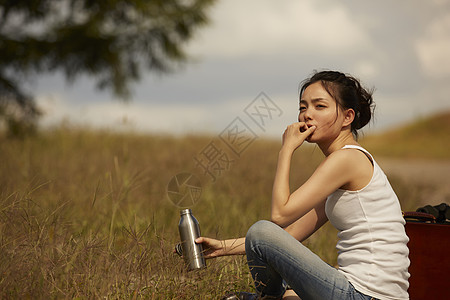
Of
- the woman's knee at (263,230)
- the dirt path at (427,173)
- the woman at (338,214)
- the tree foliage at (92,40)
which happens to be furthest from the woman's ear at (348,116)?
the tree foliage at (92,40)

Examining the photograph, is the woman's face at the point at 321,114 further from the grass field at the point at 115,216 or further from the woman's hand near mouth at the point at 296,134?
the grass field at the point at 115,216

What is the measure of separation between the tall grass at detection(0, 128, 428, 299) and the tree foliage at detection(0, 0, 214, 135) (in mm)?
2520

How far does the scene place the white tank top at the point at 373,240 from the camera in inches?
93.0

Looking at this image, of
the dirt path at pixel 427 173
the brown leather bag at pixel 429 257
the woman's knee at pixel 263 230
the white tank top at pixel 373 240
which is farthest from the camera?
the dirt path at pixel 427 173

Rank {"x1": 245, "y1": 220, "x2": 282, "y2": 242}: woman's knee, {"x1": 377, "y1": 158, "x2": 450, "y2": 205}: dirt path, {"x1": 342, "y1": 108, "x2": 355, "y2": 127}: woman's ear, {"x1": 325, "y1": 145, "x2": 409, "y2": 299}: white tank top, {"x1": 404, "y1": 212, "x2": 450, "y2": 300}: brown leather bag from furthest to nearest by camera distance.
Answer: {"x1": 377, "y1": 158, "x2": 450, "y2": 205}: dirt path, {"x1": 404, "y1": 212, "x2": 450, "y2": 300}: brown leather bag, {"x1": 342, "y1": 108, "x2": 355, "y2": 127}: woman's ear, {"x1": 245, "y1": 220, "x2": 282, "y2": 242}: woman's knee, {"x1": 325, "y1": 145, "x2": 409, "y2": 299}: white tank top

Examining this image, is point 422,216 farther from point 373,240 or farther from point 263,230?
point 263,230

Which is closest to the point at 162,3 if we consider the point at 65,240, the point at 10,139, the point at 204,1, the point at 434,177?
the point at 204,1

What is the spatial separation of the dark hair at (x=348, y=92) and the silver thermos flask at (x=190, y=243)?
3.27 feet

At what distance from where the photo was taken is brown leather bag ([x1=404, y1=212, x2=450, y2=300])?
2.87m

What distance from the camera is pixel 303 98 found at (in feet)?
8.59

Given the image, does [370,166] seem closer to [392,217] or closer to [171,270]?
[392,217]

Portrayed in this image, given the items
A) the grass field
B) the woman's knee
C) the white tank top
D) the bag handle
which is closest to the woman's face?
the white tank top

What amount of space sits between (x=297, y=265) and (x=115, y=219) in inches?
91.0

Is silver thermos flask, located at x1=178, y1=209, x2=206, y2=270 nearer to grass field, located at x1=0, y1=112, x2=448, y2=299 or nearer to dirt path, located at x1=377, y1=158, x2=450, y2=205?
grass field, located at x1=0, y1=112, x2=448, y2=299
